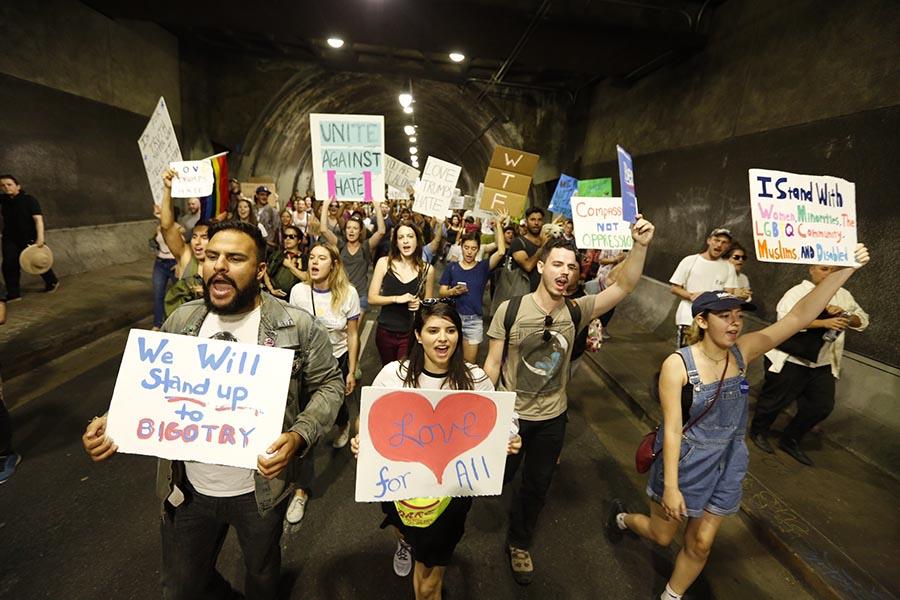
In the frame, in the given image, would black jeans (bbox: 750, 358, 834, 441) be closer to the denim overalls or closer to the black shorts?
the denim overalls

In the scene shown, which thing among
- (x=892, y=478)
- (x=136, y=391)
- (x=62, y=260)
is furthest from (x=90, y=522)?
(x=62, y=260)

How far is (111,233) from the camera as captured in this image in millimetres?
9461

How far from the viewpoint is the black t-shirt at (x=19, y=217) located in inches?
242

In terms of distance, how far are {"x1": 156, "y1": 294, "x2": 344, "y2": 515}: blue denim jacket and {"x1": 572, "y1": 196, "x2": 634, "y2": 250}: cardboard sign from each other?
281 centimetres

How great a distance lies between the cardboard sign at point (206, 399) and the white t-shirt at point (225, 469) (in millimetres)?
260

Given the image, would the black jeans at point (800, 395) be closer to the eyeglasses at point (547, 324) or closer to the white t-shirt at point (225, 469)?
the eyeglasses at point (547, 324)

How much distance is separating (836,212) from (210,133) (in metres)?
16.3

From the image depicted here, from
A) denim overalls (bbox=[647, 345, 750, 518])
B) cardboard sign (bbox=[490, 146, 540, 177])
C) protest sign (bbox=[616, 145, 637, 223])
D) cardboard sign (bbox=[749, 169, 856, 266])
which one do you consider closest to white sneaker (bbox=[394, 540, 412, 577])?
denim overalls (bbox=[647, 345, 750, 518])

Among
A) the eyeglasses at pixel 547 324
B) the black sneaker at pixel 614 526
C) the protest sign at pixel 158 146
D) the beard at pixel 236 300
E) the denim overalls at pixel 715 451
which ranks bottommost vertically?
the black sneaker at pixel 614 526

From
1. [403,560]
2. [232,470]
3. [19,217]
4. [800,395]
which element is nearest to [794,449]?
[800,395]

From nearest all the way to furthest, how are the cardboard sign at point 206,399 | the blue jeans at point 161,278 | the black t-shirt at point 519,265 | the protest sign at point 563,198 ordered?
the cardboard sign at point 206,399 < the black t-shirt at point 519,265 < the blue jeans at point 161,278 < the protest sign at point 563,198

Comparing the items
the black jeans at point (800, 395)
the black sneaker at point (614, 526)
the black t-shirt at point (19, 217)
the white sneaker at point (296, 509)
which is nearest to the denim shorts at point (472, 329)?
the black sneaker at point (614, 526)

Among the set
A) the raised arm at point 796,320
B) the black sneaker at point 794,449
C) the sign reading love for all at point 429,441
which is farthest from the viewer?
the black sneaker at point 794,449

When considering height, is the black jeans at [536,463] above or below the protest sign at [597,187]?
below
